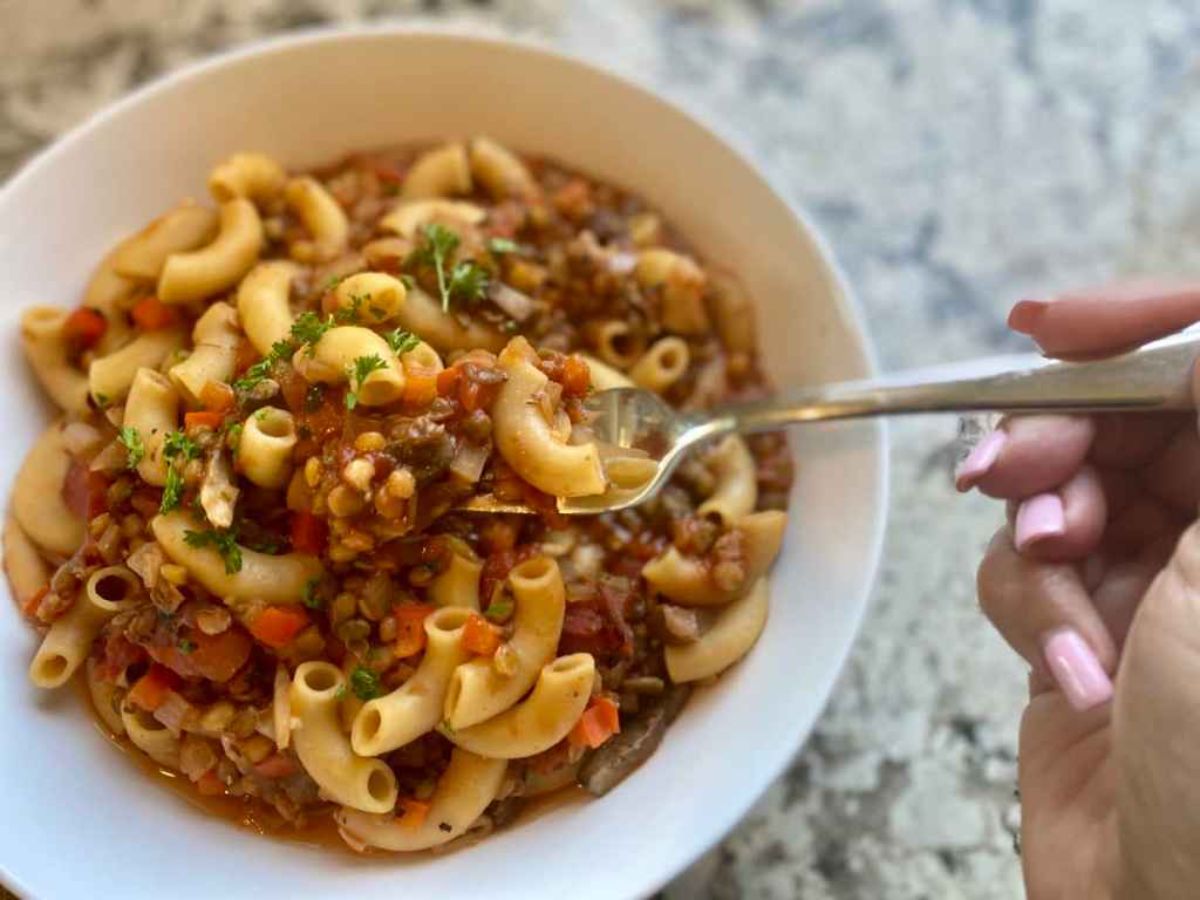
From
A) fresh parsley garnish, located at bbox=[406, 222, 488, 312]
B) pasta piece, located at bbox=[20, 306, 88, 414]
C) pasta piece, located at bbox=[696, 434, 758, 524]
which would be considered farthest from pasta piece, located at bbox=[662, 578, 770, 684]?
pasta piece, located at bbox=[20, 306, 88, 414]

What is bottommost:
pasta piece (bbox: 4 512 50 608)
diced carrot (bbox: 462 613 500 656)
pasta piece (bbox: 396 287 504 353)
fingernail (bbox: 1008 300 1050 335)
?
diced carrot (bbox: 462 613 500 656)

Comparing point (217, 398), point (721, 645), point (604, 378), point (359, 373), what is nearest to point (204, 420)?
point (217, 398)

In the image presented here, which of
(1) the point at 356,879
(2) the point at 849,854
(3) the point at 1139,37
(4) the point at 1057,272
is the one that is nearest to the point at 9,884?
(1) the point at 356,879

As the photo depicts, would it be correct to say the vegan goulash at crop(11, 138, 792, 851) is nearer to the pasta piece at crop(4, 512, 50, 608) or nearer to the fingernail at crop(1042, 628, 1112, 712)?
the pasta piece at crop(4, 512, 50, 608)

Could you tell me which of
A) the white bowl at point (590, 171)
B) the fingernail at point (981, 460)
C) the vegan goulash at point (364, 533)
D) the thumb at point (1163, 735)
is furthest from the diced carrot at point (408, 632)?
the thumb at point (1163, 735)

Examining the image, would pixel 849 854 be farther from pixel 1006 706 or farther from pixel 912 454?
pixel 912 454

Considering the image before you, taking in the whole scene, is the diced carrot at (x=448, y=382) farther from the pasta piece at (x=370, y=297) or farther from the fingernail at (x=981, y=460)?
the fingernail at (x=981, y=460)
